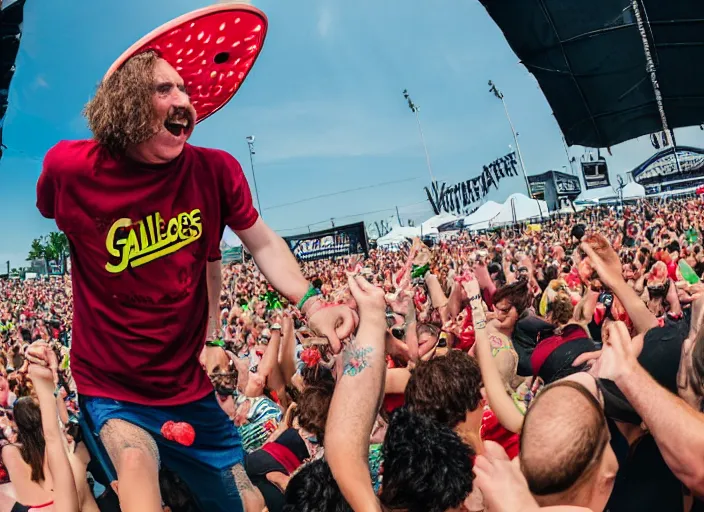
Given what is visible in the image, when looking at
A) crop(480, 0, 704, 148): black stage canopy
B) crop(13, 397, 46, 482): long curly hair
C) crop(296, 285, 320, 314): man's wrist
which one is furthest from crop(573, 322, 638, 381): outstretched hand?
crop(480, 0, 704, 148): black stage canopy

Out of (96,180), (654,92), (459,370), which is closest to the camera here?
(96,180)

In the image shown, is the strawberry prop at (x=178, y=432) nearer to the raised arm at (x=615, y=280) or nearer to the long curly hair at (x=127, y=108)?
the long curly hair at (x=127, y=108)

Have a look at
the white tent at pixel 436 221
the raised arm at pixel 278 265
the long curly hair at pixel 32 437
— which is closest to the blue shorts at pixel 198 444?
the raised arm at pixel 278 265

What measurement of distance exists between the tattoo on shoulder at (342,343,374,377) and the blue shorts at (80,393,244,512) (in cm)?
87

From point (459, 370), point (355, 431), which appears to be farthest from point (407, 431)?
point (459, 370)

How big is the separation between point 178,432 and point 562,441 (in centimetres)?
121

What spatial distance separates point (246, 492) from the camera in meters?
2.15

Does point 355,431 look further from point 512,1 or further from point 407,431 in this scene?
point 512,1

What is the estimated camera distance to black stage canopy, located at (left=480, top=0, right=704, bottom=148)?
9.15 meters

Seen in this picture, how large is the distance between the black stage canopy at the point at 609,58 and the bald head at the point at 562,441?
9.23 m

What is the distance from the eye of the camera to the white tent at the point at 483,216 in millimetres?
29453

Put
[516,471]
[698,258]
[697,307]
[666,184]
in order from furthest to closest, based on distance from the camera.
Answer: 1. [666,184]
2. [698,258]
3. [697,307]
4. [516,471]

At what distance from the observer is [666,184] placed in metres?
44.3

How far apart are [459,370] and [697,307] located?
1071 millimetres
